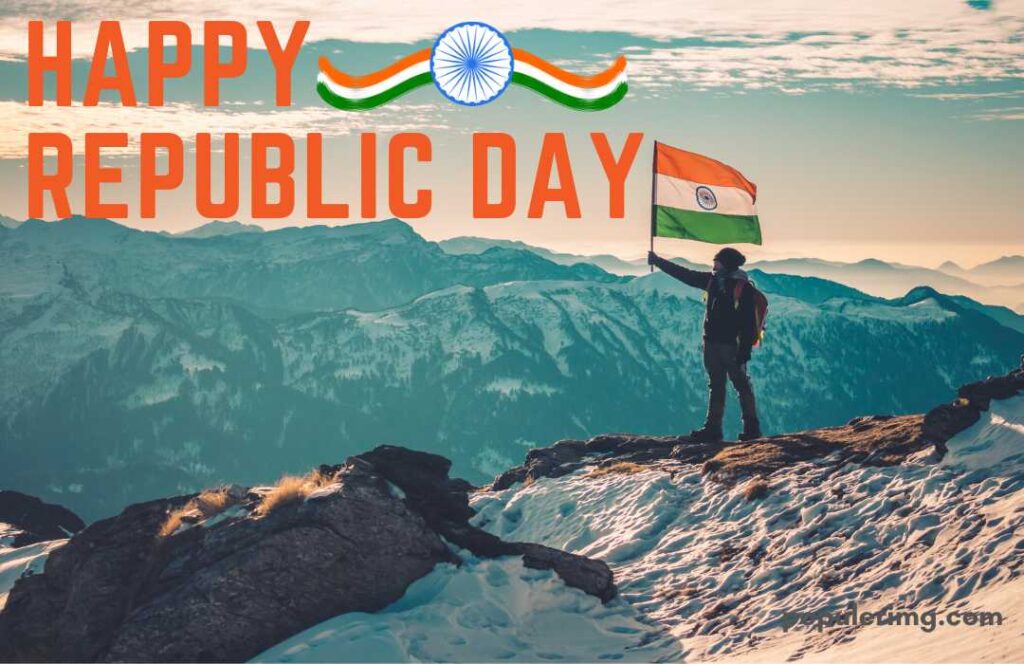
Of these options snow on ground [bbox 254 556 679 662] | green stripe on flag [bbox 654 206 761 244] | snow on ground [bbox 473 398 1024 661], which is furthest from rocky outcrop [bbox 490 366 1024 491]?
snow on ground [bbox 254 556 679 662]

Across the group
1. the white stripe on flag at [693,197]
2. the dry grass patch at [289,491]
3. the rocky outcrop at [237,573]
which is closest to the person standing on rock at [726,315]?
the white stripe on flag at [693,197]

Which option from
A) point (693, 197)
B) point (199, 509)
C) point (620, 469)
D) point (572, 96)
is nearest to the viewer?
point (199, 509)

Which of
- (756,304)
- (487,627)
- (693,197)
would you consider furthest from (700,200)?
(487,627)

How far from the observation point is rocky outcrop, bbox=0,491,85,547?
1285 inches

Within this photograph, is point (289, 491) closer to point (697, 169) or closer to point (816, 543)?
point (816, 543)

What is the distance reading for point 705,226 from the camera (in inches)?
1187

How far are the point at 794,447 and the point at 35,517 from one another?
22359mm

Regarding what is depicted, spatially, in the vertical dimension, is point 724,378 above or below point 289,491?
below

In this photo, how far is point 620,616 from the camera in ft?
A: 66.7

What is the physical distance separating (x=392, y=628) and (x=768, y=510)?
8.48 metres

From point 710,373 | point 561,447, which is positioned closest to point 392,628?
point 710,373

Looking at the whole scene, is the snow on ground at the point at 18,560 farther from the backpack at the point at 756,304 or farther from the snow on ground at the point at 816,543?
the backpack at the point at 756,304

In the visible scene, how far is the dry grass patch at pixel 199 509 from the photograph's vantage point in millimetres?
20938

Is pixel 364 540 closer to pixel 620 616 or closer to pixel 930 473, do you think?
pixel 620 616
